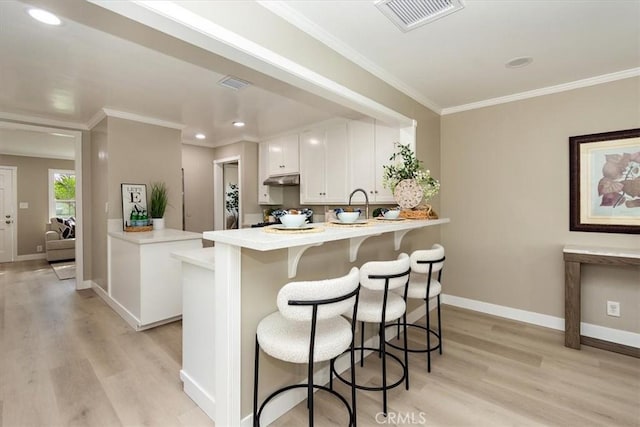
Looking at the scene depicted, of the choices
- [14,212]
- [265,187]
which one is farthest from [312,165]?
[14,212]

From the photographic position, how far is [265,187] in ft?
17.3

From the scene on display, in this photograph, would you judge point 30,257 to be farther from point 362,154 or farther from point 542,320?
point 542,320

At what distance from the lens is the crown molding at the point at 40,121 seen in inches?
148

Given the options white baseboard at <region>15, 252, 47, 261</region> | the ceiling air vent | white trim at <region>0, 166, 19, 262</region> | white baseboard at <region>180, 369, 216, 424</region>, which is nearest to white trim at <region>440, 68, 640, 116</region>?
the ceiling air vent

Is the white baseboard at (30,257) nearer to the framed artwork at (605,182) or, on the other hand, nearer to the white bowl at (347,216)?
the white bowl at (347,216)

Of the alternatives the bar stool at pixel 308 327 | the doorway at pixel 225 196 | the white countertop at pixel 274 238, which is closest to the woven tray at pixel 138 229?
the doorway at pixel 225 196

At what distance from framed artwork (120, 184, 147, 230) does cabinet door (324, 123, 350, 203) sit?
2.43 meters

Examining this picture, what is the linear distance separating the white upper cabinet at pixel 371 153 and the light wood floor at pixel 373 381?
1713 mm

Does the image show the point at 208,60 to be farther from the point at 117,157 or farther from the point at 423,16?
the point at 117,157

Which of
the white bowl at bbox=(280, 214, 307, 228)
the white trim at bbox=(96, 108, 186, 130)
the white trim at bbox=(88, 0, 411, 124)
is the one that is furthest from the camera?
the white trim at bbox=(96, 108, 186, 130)

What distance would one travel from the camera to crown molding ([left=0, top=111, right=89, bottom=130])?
3.75m

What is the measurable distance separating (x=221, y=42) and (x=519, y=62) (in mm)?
2401

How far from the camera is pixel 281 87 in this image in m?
2.39

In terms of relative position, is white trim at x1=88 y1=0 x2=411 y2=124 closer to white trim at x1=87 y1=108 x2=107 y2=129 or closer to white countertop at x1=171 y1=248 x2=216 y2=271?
white countertop at x1=171 y1=248 x2=216 y2=271
